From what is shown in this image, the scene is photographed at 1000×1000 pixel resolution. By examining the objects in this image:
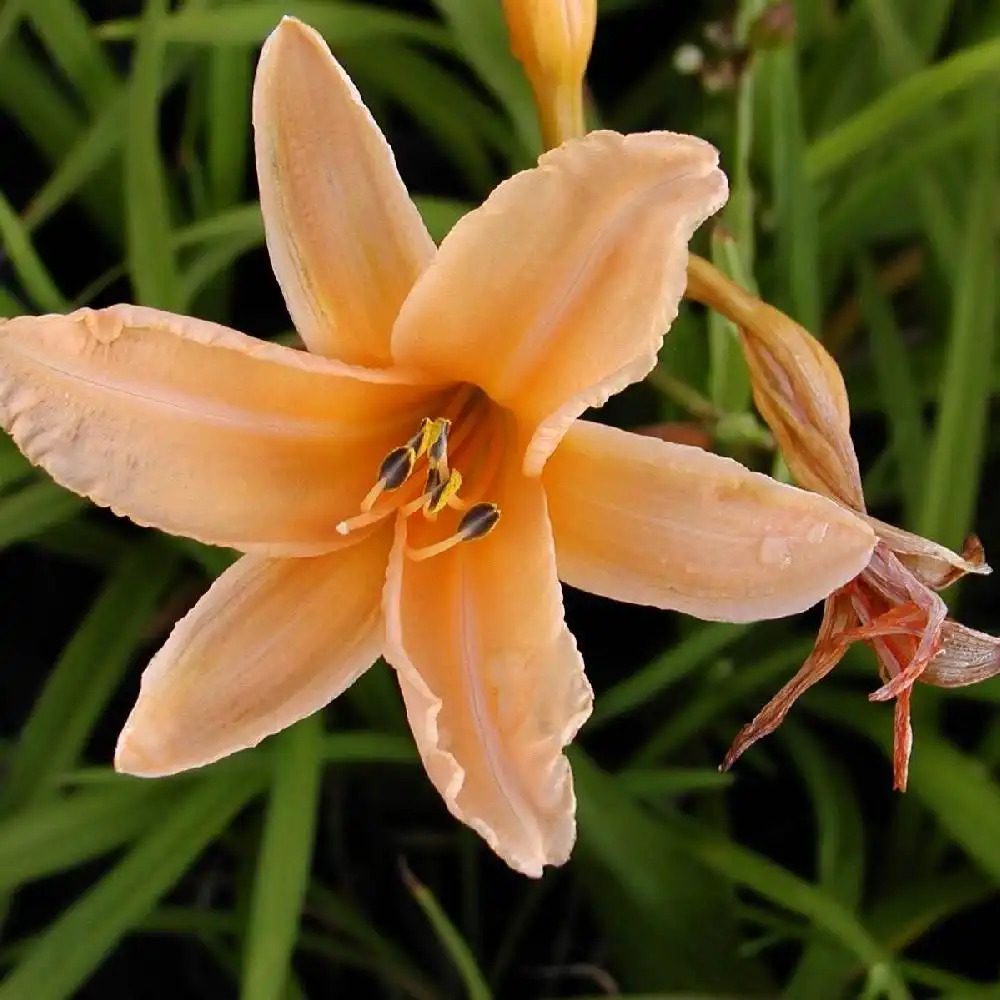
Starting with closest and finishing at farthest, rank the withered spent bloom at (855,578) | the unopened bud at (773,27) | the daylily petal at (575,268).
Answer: the daylily petal at (575,268)
the withered spent bloom at (855,578)
the unopened bud at (773,27)

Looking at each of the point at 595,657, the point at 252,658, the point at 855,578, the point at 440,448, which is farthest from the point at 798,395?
the point at 595,657

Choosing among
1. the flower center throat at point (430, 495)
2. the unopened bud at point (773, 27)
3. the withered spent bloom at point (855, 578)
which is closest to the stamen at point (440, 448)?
the flower center throat at point (430, 495)

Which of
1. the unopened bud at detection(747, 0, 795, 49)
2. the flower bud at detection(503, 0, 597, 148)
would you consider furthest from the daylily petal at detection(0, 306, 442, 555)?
the unopened bud at detection(747, 0, 795, 49)

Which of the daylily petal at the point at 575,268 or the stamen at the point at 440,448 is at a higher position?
the daylily petal at the point at 575,268

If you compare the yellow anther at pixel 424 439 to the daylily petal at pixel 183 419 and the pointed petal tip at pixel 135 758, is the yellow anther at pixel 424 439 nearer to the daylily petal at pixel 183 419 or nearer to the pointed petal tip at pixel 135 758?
the daylily petal at pixel 183 419

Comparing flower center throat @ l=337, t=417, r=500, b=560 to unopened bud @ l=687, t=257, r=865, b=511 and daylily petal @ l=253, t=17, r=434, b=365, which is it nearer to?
daylily petal @ l=253, t=17, r=434, b=365

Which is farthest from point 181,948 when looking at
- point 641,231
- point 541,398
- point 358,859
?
point 641,231

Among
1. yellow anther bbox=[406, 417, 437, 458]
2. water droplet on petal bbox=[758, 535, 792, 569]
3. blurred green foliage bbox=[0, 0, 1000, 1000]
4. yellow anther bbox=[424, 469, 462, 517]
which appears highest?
yellow anther bbox=[406, 417, 437, 458]

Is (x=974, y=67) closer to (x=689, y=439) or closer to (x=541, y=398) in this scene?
(x=689, y=439)
